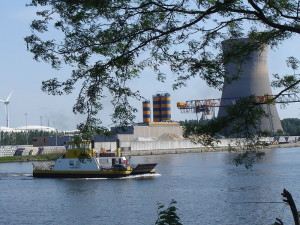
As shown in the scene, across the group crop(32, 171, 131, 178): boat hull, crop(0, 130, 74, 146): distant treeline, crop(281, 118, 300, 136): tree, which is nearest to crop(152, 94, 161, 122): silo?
crop(0, 130, 74, 146): distant treeline

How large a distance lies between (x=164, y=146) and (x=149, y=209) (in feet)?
224

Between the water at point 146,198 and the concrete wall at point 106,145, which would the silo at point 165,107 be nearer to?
the concrete wall at point 106,145

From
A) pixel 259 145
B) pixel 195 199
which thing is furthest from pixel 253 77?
pixel 259 145

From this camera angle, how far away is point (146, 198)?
1069 inches

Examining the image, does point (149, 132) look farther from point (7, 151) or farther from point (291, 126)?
point (291, 126)

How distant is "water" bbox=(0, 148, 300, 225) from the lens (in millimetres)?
21078

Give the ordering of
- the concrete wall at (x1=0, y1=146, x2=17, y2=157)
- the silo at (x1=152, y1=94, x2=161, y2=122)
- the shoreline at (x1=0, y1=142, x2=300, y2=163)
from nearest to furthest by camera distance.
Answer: the shoreline at (x1=0, y1=142, x2=300, y2=163)
the concrete wall at (x1=0, y1=146, x2=17, y2=157)
the silo at (x1=152, y1=94, x2=161, y2=122)

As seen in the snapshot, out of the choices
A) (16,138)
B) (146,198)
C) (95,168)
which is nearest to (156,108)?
(16,138)

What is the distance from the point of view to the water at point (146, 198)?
21.1 meters

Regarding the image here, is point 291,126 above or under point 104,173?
above

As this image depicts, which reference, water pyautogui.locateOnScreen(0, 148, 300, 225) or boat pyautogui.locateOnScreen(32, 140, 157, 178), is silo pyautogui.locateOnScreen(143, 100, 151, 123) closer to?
water pyautogui.locateOnScreen(0, 148, 300, 225)

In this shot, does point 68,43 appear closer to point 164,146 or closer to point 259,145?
point 259,145

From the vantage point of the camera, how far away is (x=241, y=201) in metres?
24.7

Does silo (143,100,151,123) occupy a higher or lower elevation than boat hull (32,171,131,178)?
higher
